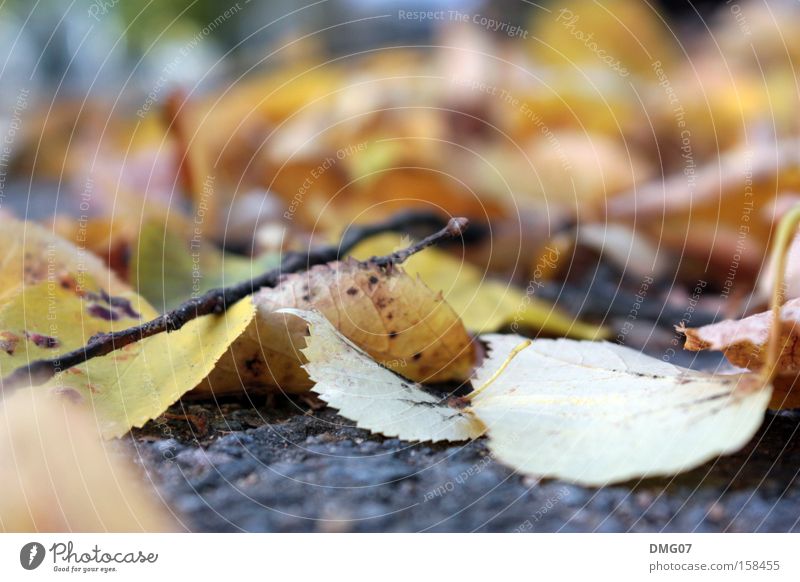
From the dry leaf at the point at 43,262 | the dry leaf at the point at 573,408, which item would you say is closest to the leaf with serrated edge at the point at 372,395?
the dry leaf at the point at 573,408

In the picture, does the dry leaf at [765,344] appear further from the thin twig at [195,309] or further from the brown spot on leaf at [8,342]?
the brown spot on leaf at [8,342]

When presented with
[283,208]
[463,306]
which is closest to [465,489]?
[463,306]

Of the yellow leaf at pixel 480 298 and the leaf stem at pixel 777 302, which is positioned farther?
the yellow leaf at pixel 480 298

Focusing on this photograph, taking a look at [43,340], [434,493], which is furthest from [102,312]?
[434,493]

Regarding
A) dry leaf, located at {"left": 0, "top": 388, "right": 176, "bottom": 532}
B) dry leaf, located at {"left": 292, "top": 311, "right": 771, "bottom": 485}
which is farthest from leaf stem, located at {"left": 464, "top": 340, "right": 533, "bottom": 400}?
dry leaf, located at {"left": 0, "top": 388, "right": 176, "bottom": 532}

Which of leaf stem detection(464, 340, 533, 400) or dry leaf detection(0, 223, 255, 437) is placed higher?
dry leaf detection(0, 223, 255, 437)

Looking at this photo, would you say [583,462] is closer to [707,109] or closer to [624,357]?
[624,357]

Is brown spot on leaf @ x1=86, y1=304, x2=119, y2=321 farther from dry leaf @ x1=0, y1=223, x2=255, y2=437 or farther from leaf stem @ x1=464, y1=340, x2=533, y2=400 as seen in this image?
leaf stem @ x1=464, y1=340, x2=533, y2=400

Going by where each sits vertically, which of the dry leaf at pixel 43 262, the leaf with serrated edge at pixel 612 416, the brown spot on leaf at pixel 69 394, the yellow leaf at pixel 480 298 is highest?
the dry leaf at pixel 43 262
